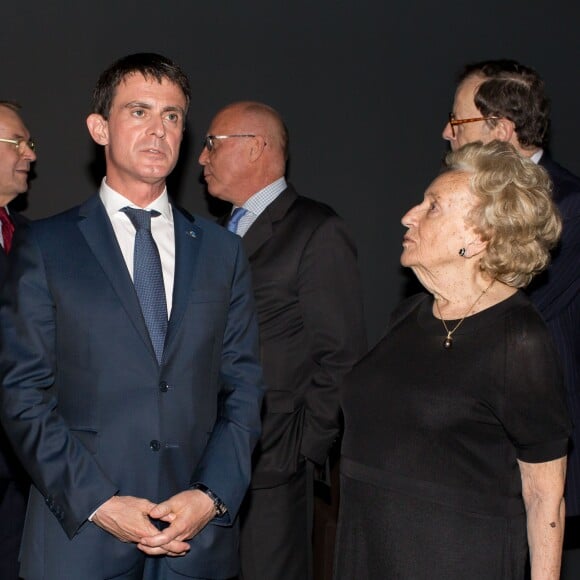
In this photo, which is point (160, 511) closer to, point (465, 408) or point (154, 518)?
point (154, 518)

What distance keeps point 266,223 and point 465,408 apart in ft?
5.47

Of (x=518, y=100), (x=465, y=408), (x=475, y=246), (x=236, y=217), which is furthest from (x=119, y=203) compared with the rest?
(x=518, y=100)

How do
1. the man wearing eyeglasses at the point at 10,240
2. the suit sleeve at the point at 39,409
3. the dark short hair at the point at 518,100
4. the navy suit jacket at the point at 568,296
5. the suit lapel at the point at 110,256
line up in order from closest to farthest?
the suit sleeve at the point at 39,409, the suit lapel at the point at 110,256, the navy suit jacket at the point at 568,296, the dark short hair at the point at 518,100, the man wearing eyeglasses at the point at 10,240

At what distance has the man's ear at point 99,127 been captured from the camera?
9.21 feet

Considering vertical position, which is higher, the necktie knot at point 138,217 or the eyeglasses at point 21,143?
the necktie knot at point 138,217

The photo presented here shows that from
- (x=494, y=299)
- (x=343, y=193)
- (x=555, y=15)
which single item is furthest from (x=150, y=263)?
(x=555, y=15)

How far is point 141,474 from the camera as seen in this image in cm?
256

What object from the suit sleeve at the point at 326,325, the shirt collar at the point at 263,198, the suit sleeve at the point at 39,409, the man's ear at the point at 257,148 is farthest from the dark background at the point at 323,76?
the suit sleeve at the point at 39,409

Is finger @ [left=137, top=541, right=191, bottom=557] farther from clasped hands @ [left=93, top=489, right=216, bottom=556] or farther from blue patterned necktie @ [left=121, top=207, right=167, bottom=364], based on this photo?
blue patterned necktie @ [left=121, top=207, right=167, bottom=364]

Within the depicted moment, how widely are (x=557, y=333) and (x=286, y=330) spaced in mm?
1028

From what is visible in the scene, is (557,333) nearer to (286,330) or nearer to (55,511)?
(286,330)

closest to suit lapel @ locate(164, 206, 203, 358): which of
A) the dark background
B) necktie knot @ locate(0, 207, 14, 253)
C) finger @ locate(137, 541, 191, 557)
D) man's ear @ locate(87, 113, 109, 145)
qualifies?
man's ear @ locate(87, 113, 109, 145)

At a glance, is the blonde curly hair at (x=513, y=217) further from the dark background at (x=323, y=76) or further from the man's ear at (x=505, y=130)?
the dark background at (x=323, y=76)

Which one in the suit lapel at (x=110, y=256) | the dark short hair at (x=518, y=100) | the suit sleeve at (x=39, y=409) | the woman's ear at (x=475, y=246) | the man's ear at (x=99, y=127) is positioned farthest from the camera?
the dark short hair at (x=518, y=100)
